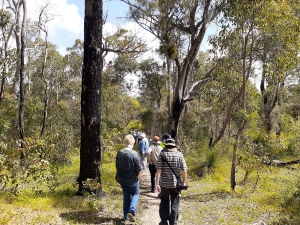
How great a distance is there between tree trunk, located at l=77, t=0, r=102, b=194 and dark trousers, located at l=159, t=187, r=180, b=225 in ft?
6.81

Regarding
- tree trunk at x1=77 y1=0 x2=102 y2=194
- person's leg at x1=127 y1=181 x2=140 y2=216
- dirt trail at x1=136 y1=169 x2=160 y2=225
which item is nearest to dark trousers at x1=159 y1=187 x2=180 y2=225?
person's leg at x1=127 y1=181 x2=140 y2=216

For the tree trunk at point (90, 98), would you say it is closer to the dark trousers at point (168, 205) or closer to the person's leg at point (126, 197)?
the person's leg at point (126, 197)

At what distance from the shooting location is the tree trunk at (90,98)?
20.7ft

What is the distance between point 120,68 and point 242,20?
19479mm

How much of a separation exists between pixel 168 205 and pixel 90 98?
9.56ft

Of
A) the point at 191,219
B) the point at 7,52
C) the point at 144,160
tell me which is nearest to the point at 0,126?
the point at 7,52

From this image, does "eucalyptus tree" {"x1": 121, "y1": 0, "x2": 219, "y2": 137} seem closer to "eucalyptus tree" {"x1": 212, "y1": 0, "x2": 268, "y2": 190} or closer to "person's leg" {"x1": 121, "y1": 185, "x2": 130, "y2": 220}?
"eucalyptus tree" {"x1": 212, "y1": 0, "x2": 268, "y2": 190}

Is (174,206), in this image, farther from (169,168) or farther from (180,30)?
(180,30)

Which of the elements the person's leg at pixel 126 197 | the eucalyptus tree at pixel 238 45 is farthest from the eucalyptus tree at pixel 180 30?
the person's leg at pixel 126 197

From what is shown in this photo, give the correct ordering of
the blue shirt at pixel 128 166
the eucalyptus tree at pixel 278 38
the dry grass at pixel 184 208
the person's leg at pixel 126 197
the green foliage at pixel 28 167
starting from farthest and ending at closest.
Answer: the eucalyptus tree at pixel 278 38 < the dry grass at pixel 184 208 < the person's leg at pixel 126 197 < the blue shirt at pixel 128 166 < the green foliage at pixel 28 167

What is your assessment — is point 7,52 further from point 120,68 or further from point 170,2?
point 120,68

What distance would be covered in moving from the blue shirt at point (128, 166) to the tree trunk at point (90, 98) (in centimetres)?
151

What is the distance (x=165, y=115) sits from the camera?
28875mm

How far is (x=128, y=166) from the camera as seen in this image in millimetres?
4914
